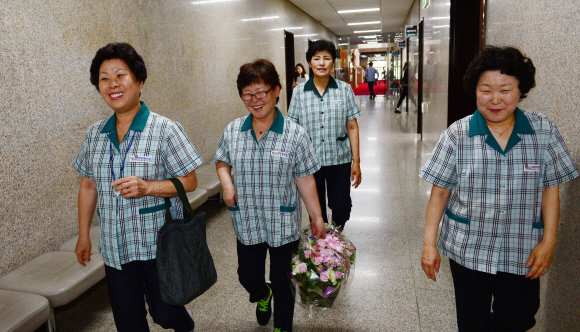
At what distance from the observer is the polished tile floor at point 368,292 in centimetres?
281

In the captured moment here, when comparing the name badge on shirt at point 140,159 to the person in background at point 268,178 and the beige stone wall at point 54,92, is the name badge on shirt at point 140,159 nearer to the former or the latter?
the person in background at point 268,178

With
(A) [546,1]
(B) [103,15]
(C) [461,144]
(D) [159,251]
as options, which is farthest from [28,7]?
(A) [546,1]

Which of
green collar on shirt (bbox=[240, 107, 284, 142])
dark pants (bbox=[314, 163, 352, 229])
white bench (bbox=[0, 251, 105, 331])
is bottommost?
white bench (bbox=[0, 251, 105, 331])

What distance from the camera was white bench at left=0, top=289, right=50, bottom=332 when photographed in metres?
2.21

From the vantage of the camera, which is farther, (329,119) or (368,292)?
Answer: (329,119)

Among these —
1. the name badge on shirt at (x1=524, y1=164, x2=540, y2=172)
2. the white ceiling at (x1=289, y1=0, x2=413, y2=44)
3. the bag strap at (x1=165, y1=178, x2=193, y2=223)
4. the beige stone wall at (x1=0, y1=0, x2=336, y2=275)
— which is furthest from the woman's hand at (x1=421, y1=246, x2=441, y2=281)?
the white ceiling at (x1=289, y1=0, x2=413, y2=44)

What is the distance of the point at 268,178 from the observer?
2.25 m

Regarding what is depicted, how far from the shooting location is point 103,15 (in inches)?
164

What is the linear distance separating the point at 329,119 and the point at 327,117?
0.02 metres

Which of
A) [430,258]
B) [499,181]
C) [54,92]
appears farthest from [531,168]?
[54,92]

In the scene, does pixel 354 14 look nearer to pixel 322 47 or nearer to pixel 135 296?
pixel 322 47

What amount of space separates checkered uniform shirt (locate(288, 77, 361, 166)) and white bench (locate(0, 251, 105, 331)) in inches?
69.3

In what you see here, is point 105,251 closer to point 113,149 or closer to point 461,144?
point 113,149

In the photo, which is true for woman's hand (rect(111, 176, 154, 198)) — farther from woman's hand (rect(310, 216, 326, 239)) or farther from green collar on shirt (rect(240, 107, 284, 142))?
woman's hand (rect(310, 216, 326, 239))
